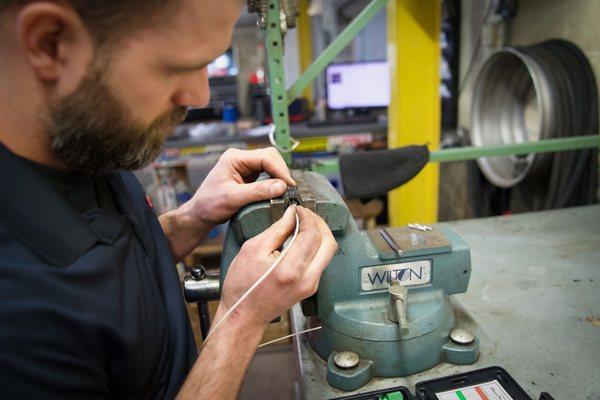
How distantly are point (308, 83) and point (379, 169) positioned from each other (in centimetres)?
40

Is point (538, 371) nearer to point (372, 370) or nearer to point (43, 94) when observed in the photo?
point (372, 370)

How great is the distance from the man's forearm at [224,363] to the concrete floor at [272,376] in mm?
1191

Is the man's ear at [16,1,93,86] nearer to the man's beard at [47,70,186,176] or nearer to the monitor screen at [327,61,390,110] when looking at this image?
the man's beard at [47,70,186,176]

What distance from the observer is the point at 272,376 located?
1804mm

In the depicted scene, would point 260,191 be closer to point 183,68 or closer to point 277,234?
point 277,234

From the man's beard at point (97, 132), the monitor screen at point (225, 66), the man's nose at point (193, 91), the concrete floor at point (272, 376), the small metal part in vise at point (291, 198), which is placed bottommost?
the concrete floor at point (272, 376)

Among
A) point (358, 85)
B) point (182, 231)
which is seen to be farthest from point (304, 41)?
point (182, 231)

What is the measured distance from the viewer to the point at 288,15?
123cm

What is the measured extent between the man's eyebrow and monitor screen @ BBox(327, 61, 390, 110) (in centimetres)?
272

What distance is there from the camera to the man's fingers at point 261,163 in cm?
78

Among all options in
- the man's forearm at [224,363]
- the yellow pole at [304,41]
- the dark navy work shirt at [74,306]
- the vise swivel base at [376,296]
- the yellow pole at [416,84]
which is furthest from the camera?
the yellow pole at [304,41]

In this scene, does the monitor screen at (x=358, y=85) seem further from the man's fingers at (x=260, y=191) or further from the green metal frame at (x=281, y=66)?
the man's fingers at (x=260, y=191)

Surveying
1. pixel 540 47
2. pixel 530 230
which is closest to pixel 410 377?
pixel 530 230

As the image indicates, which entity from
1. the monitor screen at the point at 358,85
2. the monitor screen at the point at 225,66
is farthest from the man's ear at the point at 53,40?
the monitor screen at the point at 225,66
